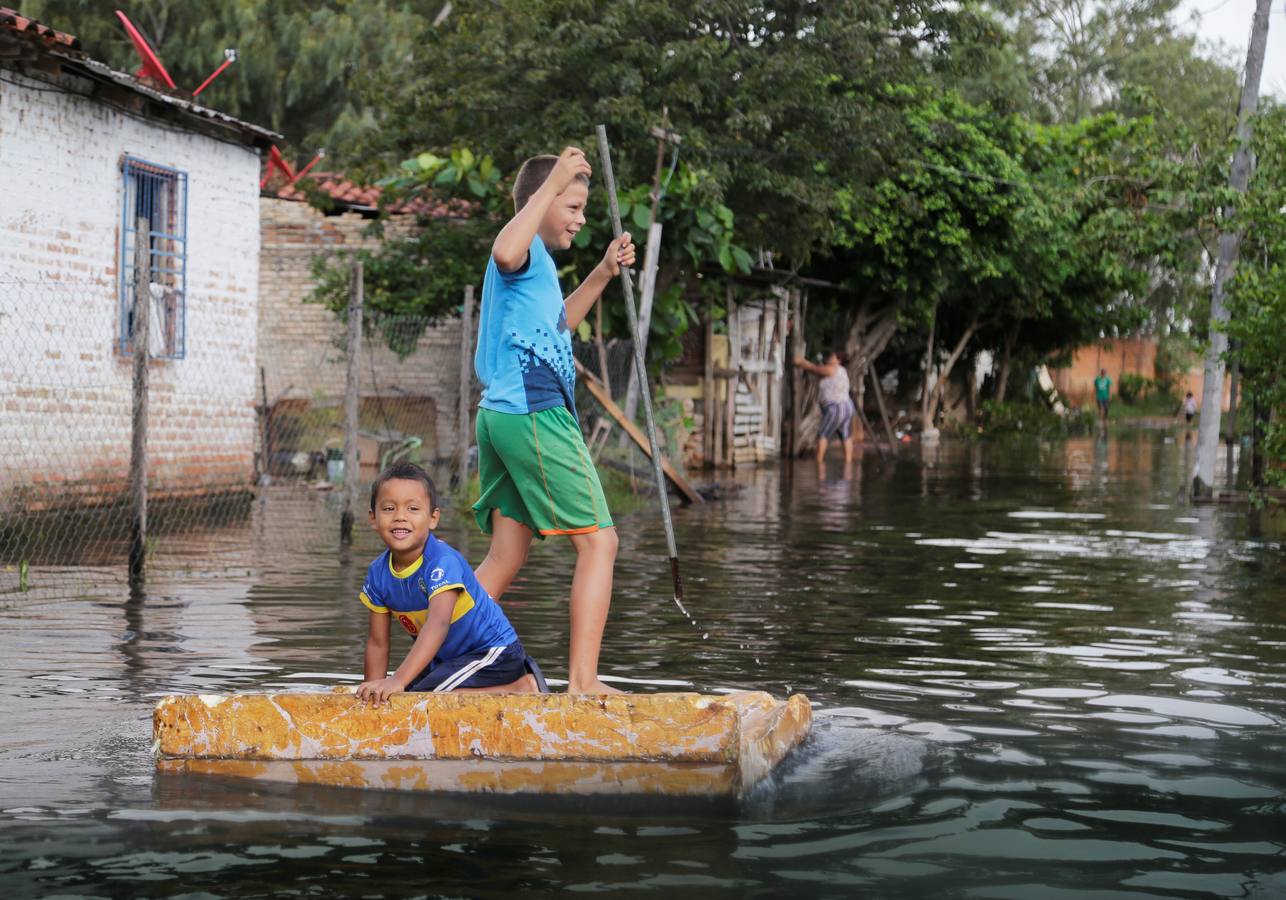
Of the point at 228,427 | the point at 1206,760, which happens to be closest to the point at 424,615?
the point at 1206,760

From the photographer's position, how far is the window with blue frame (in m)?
15.0

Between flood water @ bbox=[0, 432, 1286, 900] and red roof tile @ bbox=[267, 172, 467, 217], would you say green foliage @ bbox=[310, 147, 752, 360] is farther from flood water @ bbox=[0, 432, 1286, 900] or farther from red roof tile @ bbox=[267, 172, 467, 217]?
flood water @ bbox=[0, 432, 1286, 900]

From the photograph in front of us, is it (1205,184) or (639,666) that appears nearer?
(639,666)

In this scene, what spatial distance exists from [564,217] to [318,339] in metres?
19.8

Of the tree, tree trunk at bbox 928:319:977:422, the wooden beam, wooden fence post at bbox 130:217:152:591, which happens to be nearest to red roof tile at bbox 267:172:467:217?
the tree

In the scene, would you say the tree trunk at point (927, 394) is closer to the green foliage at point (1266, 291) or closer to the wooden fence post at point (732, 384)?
the wooden fence post at point (732, 384)

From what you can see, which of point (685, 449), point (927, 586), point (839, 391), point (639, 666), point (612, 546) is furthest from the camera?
point (839, 391)

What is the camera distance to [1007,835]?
4320mm

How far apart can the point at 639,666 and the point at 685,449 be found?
54.7 ft

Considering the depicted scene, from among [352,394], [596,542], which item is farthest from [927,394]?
[596,542]

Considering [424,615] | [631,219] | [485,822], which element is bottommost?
[485,822]

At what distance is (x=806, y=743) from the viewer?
524 centimetres

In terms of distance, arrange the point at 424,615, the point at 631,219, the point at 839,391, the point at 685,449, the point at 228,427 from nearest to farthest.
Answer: the point at 424,615 → the point at 228,427 → the point at 631,219 → the point at 685,449 → the point at 839,391

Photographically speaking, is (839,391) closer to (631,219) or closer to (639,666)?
(631,219)
